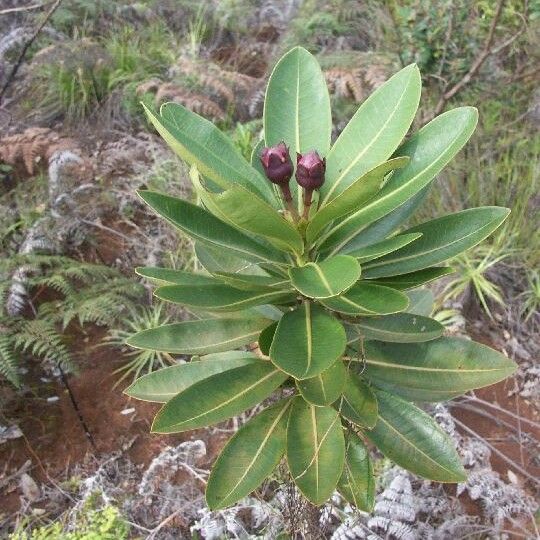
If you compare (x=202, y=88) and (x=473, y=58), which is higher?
(x=473, y=58)

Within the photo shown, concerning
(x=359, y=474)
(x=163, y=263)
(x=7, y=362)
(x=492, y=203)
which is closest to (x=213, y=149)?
(x=359, y=474)

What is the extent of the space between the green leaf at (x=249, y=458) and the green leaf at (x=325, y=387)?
22 centimetres

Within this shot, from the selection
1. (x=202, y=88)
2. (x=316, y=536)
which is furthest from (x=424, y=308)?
(x=202, y=88)

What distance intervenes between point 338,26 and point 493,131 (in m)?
1.71

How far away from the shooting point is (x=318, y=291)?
0.98m

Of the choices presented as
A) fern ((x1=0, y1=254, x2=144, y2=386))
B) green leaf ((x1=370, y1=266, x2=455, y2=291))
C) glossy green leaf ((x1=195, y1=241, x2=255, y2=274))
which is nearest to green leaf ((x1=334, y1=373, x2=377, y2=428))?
green leaf ((x1=370, y1=266, x2=455, y2=291))

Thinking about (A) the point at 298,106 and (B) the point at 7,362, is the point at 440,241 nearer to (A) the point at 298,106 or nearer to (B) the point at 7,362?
(A) the point at 298,106

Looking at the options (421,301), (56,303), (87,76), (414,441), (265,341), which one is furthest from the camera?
(87,76)

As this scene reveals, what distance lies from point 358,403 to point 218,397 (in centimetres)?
28

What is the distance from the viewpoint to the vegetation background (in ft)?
6.53

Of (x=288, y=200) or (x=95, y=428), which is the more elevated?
(x=288, y=200)

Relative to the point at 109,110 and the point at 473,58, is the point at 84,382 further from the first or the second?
the point at 473,58

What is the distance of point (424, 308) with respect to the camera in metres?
1.54

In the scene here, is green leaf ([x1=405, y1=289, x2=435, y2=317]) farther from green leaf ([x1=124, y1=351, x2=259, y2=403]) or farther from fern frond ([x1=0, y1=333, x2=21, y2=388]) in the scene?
fern frond ([x1=0, y1=333, x2=21, y2=388])
